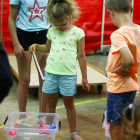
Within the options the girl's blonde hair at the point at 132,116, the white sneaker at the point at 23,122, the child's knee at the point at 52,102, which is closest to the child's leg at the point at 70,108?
the child's knee at the point at 52,102

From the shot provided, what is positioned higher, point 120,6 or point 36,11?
point 120,6

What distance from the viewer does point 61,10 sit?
7.57 feet

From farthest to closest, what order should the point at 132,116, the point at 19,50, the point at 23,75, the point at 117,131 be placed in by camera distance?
1. the point at 23,75
2. the point at 19,50
3. the point at 117,131
4. the point at 132,116

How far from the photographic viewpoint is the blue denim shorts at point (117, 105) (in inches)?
77.5

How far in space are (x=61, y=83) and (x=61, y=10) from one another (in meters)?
0.64

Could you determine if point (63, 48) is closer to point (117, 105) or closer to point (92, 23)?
point (117, 105)

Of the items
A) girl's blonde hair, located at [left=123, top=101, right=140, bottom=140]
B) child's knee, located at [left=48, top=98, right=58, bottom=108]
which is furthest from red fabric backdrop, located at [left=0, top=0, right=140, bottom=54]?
girl's blonde hair, located at [left=123, top=101, right=140, bottom=140]

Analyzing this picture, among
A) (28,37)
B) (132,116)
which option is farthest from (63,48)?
(132,116)

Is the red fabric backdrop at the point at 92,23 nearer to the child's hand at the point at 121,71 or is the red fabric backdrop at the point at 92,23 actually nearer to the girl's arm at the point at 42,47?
the girl's arm at the point at 42,47

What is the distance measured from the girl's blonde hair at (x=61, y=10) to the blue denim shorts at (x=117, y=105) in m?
0.81

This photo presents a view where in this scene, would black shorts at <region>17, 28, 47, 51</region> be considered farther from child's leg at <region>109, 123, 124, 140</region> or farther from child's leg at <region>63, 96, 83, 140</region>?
child's leg at <region>109, 123, 124, 140</region>

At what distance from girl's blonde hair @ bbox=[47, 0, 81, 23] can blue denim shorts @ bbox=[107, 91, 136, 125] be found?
811 mm

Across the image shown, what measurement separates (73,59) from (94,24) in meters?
4.43

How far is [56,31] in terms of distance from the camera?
2426mm
